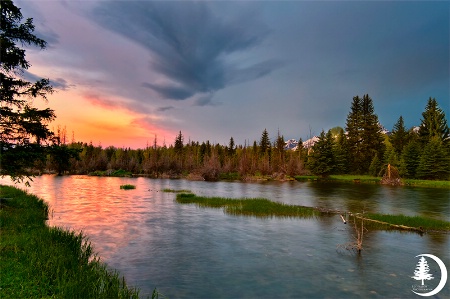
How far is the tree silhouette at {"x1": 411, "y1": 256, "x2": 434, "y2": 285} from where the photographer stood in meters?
13.4

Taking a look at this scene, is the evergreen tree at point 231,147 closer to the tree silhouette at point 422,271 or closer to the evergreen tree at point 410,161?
the evergreen tree at point 410,161

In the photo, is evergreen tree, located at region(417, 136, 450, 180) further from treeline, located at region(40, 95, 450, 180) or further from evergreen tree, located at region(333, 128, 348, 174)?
evergreen tree, located at region(333, 128, 348, 174)

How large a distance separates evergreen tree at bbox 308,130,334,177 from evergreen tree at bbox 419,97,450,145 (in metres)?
A: 28.3

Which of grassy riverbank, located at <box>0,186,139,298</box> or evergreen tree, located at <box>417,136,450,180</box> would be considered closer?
grassy riverbank, located at <box>0,186,139,298</box>

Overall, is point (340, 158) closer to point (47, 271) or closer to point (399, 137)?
point (399, 137)

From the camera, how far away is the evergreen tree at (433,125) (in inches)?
3620

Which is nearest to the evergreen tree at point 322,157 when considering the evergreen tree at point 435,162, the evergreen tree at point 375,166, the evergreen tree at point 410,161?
the evergreen tree at point 375,166

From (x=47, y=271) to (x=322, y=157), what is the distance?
94.9 meters

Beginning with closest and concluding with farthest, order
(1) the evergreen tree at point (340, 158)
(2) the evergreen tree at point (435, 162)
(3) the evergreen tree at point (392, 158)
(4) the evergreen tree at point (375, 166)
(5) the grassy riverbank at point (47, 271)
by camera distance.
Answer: (5) the grassy riverbank at point (47, 271)
(2) the evergreen tree at point (435, 162)
(3) the evergreen tree at point (392, 158)
(4) the evergreen tree at point (375, 166)
(1) the evergreen tree at point (340, 158)

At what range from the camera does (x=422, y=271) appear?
46.1 ft

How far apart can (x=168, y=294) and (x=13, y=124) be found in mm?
16048

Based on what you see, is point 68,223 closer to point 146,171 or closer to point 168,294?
point 168,294

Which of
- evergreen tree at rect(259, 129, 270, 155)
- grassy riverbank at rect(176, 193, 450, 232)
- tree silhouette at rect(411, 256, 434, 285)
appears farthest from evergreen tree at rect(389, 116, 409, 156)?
tree silhouette at rect(411, 256, 434, 285)

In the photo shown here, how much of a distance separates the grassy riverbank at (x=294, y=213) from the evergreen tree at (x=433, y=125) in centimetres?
7899
